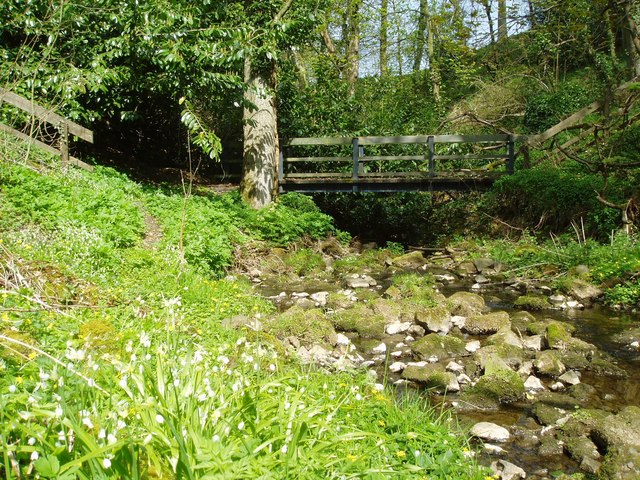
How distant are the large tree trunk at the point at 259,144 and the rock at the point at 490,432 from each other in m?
9.36

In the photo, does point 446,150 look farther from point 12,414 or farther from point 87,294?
point 12,414

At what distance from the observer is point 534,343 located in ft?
24.4

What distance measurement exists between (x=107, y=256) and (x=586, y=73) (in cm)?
2021

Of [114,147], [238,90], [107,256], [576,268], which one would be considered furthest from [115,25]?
[576,268]

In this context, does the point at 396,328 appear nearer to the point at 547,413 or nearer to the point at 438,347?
the point at 438,347

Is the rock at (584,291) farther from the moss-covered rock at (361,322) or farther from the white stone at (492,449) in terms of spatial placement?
the white stone at (492,449)

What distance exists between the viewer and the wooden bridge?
1446 centimetres

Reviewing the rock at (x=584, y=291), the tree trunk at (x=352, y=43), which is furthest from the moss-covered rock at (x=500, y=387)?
the tree trunk at (x=352, y=43)

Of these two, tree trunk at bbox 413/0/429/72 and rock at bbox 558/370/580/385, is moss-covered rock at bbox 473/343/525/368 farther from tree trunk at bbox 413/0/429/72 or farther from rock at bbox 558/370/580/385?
tree trunk at bbox 413/0/429/72

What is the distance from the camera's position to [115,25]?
12156 mm

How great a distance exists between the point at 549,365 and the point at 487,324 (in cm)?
156

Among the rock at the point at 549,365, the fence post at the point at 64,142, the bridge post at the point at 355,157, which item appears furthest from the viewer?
the bridge post at the point at 355,157

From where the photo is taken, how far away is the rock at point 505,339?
288 inches

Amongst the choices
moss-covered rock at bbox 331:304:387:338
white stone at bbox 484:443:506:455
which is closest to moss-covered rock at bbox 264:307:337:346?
moss-covered rock at bbox 331:304:387:338
